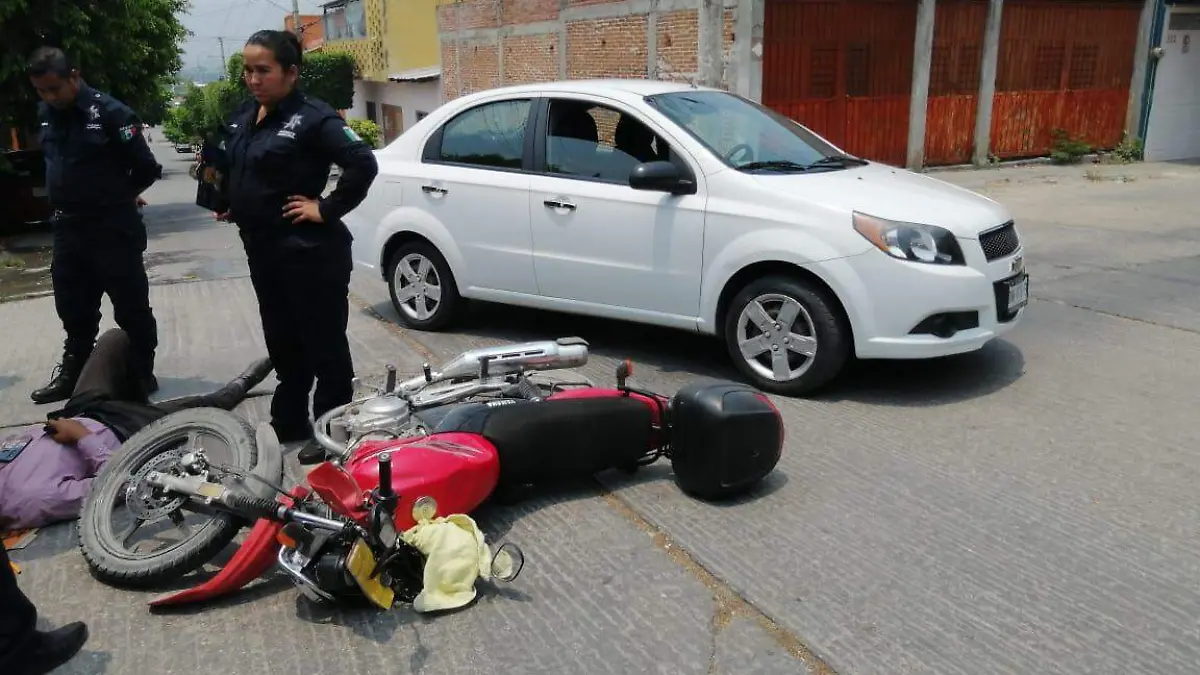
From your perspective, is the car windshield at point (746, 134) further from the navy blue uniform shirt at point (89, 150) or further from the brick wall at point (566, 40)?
the brick wall at point (566, 40)

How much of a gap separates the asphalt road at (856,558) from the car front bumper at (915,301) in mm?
345

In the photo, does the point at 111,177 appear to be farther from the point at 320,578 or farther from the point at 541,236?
the point at 320,578

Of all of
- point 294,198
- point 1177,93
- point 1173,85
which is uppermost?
point 1173,85

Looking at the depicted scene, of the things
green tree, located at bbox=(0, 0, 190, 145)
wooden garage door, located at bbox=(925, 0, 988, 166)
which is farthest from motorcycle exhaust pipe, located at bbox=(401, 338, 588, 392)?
wooden garage door, located at bbox=(925, 0, 988, 166)

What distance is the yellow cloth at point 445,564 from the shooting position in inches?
126

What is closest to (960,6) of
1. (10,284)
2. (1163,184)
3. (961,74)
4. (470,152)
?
(961,74)

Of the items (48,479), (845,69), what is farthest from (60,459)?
(845,69)

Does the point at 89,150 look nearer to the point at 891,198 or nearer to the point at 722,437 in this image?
the point at 722,437

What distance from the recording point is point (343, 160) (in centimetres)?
411

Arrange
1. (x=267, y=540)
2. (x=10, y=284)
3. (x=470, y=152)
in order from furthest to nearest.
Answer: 1. (x=10, y=284)
2. (x=470, y=152)
3. (x=267, y=540)

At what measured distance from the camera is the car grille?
5089 millimetres

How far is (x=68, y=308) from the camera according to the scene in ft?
17.9

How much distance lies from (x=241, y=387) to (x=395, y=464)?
2.01 meters

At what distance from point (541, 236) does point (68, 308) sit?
2.70m
